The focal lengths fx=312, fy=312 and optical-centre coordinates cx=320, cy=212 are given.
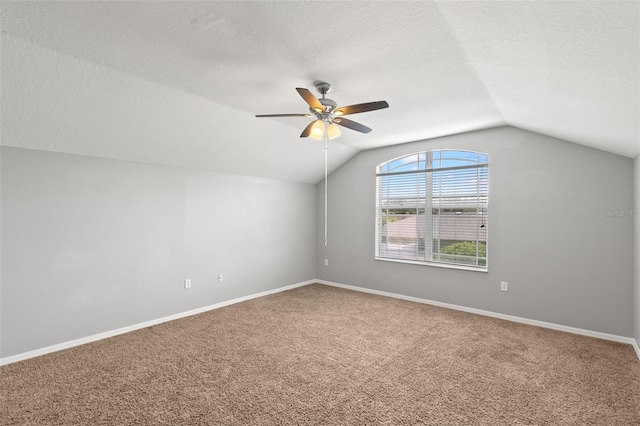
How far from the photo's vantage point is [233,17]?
180 centimetres

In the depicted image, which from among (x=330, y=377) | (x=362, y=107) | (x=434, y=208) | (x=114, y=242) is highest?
(x=362, y=107)

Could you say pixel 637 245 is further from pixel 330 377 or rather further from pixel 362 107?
pixel 330 377

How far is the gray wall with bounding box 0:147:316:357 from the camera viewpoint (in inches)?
117

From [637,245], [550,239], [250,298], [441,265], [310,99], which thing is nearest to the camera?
[310,99]

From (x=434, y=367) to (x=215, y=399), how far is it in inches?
73.3

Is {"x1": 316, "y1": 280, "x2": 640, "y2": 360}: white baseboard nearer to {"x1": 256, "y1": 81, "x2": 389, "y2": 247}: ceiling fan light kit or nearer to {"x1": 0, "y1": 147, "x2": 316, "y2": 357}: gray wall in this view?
{"x1": 0, "y1": 147, "x2": 316, "y2": 357}: gray wall

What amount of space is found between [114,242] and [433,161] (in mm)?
4431

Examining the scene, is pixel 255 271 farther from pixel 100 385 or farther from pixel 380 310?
pixel 100 385

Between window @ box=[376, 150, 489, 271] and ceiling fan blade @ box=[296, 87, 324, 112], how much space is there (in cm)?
278

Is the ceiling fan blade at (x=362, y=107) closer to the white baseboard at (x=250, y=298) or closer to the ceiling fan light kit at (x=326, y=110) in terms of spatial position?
the ceiling fan light kit at (x=326, y=110)

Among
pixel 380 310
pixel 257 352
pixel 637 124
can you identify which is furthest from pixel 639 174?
pixel 257 352

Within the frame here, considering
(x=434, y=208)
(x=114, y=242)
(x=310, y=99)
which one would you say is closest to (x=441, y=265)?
(x=434, y=208)

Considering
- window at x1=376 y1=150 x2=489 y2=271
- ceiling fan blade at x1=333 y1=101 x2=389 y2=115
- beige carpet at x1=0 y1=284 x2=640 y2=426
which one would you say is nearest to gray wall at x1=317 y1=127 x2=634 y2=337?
window at x1=376 y1=150 x2=489 y2=271

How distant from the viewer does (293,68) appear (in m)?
2.43
